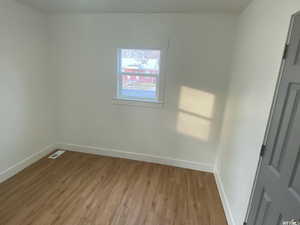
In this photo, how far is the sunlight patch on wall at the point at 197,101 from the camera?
8.99ft

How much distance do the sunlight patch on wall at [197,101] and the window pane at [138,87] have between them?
53cm

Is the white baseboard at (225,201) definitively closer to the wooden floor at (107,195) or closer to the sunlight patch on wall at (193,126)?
the wooden floor at (107,195)

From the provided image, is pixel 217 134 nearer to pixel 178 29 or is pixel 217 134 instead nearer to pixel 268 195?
pixel 268 195

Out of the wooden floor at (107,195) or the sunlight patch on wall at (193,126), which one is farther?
the sunlight patch on wall at (193,126)

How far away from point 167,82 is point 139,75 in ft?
1.75

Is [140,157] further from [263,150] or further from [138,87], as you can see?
[263,150]

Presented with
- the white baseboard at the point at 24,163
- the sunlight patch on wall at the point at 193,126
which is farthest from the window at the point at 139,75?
the white baseboard at the point at 24,163

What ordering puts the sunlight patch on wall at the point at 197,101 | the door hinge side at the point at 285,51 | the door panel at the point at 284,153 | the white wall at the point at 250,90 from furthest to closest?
the sunlight patch on wall at the point at 197,101, the white wall at the point at 250,90, the door hinge side at the point at 285,51, the door panel at the point at 284,153

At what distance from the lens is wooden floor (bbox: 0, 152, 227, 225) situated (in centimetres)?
197

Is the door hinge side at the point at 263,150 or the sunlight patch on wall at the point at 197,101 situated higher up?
the sunlight patch on wall at the point at 197,101

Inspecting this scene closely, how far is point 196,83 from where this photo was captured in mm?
2723

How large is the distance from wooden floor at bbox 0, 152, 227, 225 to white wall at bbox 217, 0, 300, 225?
491mm

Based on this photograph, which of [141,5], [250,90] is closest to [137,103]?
[141,5]

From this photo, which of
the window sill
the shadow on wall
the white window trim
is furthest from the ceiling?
the window sill
